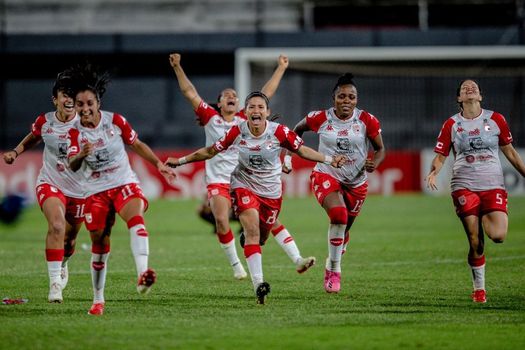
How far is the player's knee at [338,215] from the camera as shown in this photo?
12070mm

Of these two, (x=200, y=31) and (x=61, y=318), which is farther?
(x=200, y=31)

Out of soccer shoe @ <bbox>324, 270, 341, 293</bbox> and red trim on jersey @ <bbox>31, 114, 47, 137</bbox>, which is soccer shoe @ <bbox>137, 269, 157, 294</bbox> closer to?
red trim on jersey @ <bbox>31, 114, 47, 137</bbox>

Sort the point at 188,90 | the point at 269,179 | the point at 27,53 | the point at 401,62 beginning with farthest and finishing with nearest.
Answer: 1. the point at 27,53
2. the point at 401,62
3. the point at 188,90
4. the point at 269,179

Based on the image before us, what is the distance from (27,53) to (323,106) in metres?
10.3

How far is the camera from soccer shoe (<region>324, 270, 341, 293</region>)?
11789 mm

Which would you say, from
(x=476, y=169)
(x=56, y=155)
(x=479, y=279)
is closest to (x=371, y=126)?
(x=476, y=169)

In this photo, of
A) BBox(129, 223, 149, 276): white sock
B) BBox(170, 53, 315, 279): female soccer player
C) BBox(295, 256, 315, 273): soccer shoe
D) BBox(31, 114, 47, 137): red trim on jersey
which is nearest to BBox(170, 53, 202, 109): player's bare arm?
BBox(170, 53, 315, 279): female soccer player

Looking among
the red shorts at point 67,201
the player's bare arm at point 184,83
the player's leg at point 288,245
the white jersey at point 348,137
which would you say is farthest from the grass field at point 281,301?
the player's bare arm at point 184,83

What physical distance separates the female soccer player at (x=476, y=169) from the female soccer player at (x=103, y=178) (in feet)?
10.2

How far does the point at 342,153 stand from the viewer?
12.2m

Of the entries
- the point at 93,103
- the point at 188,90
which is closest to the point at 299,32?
the point at 188,90

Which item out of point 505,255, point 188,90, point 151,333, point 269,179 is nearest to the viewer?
point 151,333

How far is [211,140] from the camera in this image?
45.4 feet

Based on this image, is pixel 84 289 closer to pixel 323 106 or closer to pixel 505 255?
pixel 505 255
